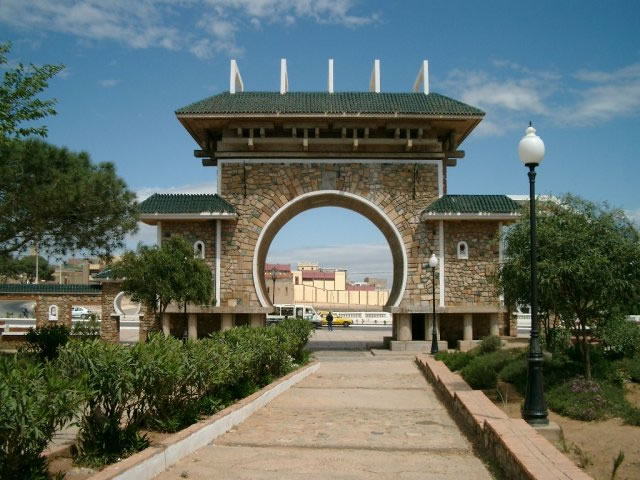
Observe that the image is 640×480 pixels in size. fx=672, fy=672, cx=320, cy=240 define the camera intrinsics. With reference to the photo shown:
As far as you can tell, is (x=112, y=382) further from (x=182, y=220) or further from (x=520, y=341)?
(x=520, y=341)

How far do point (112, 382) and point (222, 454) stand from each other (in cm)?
160

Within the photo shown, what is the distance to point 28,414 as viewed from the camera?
450 centimetres

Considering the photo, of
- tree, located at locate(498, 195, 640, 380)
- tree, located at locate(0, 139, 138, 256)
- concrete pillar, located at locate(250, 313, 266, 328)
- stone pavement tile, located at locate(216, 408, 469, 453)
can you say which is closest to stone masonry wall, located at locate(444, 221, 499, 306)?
concrete pillar, located at locate(250, 313, 266, 328)

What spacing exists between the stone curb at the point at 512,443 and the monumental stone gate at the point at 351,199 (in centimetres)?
1315

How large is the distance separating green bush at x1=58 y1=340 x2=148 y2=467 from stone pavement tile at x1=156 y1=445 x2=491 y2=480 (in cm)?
48

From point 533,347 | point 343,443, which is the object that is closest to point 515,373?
point 533,347

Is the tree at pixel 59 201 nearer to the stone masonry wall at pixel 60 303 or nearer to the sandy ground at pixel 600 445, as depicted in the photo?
the sandy ground at pixel 600 445

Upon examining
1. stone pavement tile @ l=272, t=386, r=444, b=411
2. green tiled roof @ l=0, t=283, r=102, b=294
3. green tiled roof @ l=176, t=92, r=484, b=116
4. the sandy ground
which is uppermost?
green tiled roof @ l=176, t=92, r=484, b=116

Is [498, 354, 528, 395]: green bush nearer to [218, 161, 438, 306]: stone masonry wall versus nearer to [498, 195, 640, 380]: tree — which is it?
[498, 195, 640, 380]: tree

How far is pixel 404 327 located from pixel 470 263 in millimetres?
3182

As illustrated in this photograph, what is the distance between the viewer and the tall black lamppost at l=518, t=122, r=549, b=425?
26.4 ft

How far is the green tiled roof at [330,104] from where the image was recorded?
891 inches

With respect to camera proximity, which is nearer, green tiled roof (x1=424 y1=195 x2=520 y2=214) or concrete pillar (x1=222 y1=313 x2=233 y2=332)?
green tiled roof (x1=424 y1=195 x2=520 y2=214)

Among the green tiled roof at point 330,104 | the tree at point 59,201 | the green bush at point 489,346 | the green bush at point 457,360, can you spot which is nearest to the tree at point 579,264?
the green bush at point 457,360
